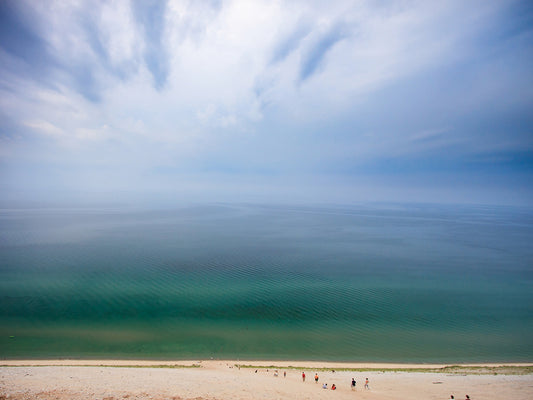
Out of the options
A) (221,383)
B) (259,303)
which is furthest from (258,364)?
(259,303)

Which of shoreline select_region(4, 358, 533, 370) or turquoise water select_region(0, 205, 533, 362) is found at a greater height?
turquoise water select_region(0, 205, 533, 362)

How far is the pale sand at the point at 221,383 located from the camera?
13.2 meters

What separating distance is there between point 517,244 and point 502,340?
72.1 metres

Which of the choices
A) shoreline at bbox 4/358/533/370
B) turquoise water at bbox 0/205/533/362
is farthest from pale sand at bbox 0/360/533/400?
turquoise water at bbox 0/205/533/362

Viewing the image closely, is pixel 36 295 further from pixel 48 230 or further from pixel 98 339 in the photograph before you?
pixel 48 230

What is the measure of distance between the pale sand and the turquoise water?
3.20m

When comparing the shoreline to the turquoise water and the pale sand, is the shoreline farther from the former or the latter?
the turquoise water

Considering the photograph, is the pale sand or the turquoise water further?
the turquoise water

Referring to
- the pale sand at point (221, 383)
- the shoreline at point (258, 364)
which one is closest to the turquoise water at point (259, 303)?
the shoreline at point (258, 364)

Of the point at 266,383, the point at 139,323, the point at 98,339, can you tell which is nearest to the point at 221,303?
the point at 139,323

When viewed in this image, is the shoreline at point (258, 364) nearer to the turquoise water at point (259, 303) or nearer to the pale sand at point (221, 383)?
the pale sand at point (221, 383)

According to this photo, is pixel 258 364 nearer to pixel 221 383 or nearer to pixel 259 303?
pixel 221 383

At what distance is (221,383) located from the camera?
49.7ft

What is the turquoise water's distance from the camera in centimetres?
2170
